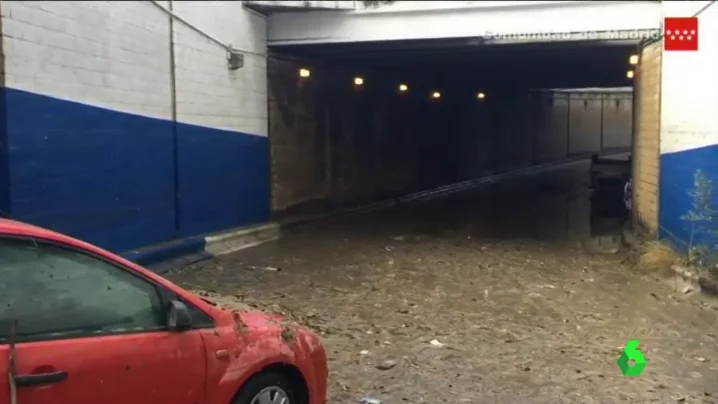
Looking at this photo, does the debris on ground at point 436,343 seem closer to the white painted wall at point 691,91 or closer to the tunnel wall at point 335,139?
the white painted wall at point 691,91

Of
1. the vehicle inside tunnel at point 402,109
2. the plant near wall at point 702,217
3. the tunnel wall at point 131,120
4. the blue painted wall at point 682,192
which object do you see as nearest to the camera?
the tunnel wall at point 131,120

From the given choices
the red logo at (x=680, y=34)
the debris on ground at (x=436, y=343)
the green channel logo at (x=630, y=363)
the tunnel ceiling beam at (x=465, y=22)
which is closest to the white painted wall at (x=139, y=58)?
the tunnel ceiling beam at (x=465, y=22)

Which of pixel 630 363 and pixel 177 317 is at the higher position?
pixel 177 317

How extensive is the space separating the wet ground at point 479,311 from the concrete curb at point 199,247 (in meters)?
0.30

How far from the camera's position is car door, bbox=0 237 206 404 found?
310 cm

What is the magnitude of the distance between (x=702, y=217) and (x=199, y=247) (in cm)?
725

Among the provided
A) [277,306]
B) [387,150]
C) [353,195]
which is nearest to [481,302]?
[277,306]

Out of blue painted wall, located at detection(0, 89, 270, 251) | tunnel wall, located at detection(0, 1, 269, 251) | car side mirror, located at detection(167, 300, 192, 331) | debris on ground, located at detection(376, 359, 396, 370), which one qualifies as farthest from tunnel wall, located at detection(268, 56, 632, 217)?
car side mirror, located at detection(167, 300, 192, 331)

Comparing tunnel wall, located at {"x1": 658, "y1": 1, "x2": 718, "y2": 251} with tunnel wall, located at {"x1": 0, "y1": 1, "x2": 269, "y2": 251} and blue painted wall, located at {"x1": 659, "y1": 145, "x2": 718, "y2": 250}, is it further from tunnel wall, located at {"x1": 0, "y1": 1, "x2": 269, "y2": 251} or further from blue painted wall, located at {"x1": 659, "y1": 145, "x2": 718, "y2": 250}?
tunnel wall, located at {"x1": 0, "y1": 1, "x2": 269, "y2": 251}

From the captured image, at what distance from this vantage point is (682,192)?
1019cm

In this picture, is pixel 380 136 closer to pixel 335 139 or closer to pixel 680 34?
pixel 335 139

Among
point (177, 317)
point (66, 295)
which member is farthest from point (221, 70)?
point (66, 295)

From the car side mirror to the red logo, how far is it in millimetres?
8896

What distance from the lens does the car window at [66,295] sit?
3.19 m
